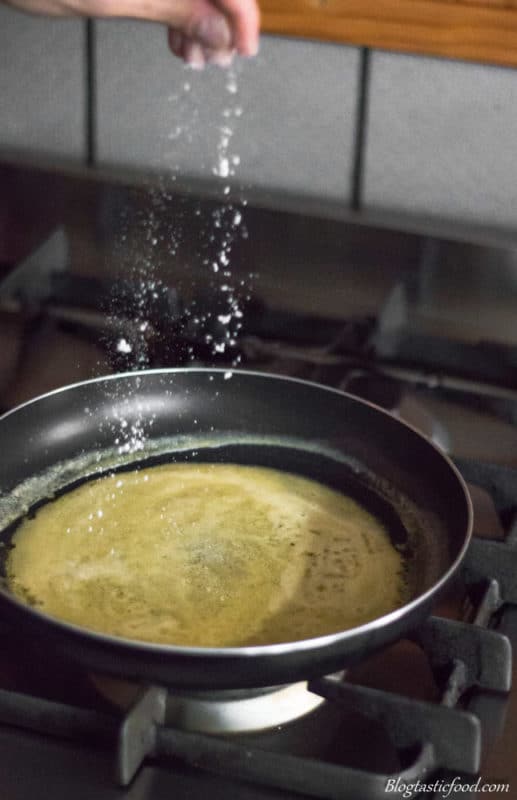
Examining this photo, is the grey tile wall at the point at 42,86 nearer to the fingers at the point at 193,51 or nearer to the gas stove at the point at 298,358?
the gas stove at the point at 298,358

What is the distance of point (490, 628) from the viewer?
0.72 meters

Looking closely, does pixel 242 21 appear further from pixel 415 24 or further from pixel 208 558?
pixel 208 558

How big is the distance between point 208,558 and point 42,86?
1.84 ft

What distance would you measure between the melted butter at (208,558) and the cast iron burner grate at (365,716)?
0.19 ft

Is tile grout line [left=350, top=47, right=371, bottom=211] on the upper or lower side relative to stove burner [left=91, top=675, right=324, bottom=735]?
upper

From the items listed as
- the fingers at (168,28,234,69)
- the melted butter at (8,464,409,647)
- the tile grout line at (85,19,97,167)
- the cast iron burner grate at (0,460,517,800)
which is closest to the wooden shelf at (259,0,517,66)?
the fingers at (168,28,234,69)

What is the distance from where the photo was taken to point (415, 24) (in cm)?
87

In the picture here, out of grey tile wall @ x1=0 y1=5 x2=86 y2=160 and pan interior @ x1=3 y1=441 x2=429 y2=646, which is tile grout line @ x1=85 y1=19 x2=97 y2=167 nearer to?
grey tile wall @ x1=0 y1=5 x2=86 y2=160

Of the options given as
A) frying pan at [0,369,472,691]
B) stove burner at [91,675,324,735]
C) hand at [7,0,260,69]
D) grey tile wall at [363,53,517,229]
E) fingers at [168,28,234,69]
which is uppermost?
hand at [7,0,260,69]

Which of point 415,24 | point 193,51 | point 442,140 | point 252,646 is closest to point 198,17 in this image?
point 193,51

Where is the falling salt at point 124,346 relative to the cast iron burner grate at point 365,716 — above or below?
above

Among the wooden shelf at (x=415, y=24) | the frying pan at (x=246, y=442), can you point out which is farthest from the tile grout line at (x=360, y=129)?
the frying pan at (x=246, y=442)

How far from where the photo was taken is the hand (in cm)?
75

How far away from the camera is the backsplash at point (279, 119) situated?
99cm
